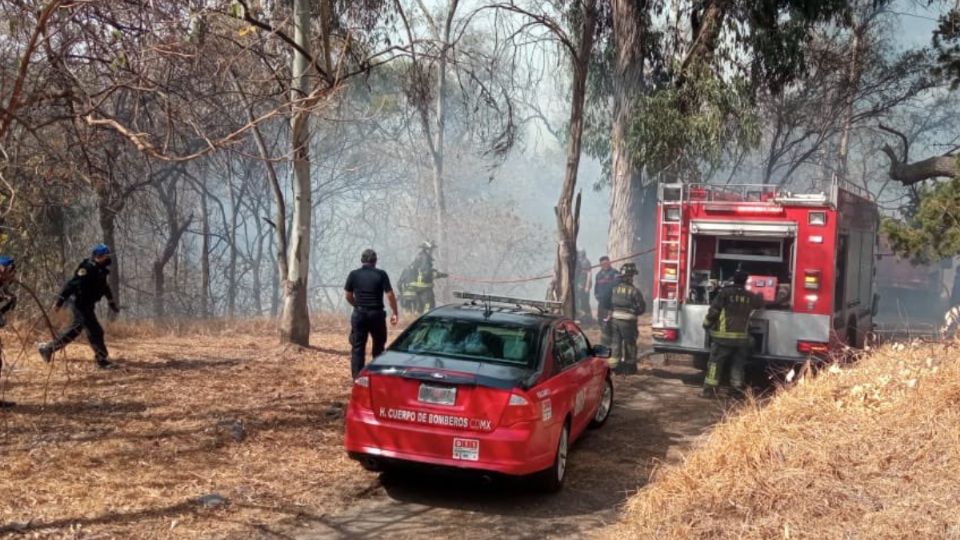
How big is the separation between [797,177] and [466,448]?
5174 centimetres

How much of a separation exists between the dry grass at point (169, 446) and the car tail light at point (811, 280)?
225 inches

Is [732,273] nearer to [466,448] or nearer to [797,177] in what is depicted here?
[466,448]

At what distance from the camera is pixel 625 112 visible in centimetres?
1617

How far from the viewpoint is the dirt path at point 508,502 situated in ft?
18.1

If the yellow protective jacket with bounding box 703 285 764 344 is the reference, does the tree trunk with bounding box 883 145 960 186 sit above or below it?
above

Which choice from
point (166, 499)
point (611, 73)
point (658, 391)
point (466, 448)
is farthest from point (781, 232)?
point (611, 73)

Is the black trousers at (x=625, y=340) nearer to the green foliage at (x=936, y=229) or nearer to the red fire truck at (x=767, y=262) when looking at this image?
the red fire truck at (x=767, y=262)

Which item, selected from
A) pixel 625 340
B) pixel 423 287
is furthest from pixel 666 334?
pixel 423 287

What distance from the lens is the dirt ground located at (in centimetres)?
544

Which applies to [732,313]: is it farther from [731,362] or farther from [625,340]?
[625,340]

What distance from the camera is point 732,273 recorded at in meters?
11.8

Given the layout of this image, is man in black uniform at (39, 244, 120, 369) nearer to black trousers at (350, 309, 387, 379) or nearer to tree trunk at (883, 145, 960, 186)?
black trousers at (350, 309, 387, 379)

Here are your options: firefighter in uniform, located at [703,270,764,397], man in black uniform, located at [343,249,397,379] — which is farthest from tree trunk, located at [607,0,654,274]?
man in black uniform, located at [343,249,397,379]

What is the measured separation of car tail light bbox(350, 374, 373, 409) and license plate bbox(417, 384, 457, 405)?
1.30 feet
